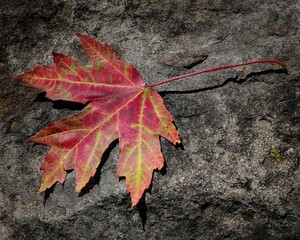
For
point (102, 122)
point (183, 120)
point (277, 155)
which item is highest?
point (102, 122)

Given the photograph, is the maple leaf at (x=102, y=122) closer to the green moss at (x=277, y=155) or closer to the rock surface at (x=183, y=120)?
the rock surface at (x=183, y=120)

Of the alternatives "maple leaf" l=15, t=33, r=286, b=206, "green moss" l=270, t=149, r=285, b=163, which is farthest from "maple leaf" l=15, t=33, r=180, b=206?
"green moss" l=270, t=149, r=285, b=163

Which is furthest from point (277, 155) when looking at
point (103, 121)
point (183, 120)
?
point (103, 121)

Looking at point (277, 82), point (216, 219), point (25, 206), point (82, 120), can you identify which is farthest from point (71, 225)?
point (277, 82)

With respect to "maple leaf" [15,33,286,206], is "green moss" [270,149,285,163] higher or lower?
lower

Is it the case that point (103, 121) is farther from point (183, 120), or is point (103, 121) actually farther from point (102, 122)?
point (183, 120)

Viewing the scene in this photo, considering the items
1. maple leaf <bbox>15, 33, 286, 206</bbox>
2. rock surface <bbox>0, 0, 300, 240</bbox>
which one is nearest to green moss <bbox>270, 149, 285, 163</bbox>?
rock surface <bbox>0, 0, 300, 240</bbox>

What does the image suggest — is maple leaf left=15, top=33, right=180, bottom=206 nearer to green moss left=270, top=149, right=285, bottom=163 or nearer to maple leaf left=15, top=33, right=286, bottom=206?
maple leaf left=15, top=33, right=286, bottom=206
